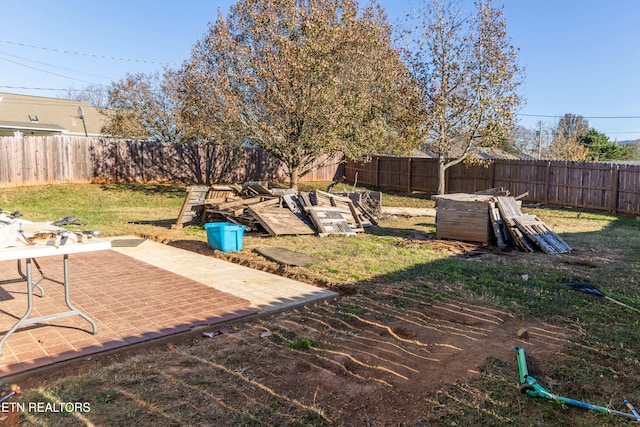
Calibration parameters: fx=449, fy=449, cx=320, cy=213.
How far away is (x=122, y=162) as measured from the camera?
18562 millimetres

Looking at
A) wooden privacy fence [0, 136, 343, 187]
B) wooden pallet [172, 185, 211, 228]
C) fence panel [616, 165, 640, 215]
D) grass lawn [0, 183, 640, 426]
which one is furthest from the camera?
wooden privacy fence [0, 136, 343, 187]

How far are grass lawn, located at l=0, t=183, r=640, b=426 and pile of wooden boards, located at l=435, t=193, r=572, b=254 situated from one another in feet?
1.34

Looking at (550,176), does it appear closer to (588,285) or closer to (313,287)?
(588,285)

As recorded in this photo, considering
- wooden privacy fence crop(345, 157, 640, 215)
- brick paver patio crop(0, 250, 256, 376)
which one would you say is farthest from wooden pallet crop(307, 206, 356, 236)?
wooden privacy fence crop(345, 157, 640, 215)

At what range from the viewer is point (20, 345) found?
3574 mm

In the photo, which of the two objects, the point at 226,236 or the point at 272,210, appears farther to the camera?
the point at 272,210

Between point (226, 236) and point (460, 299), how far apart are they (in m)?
4.08

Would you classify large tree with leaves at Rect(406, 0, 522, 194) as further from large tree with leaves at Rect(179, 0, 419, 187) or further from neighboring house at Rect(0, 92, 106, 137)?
neighboring house at Rect(0, 92, 106, 137)

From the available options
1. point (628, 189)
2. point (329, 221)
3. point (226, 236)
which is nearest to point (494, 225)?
point (329, 221)

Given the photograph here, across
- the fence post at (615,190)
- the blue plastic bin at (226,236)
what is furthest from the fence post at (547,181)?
the blue plastic bin at (226,236)

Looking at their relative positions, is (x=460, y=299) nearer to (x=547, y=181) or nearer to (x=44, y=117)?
(x=547, y=181)

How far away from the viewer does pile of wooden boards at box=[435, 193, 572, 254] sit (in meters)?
8.26

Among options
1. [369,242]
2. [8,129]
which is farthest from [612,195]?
[8,129]

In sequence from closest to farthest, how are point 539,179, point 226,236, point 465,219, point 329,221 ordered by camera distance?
1. point 226,236
2. point 465,219
3. point 329,221
4. point 539,179
